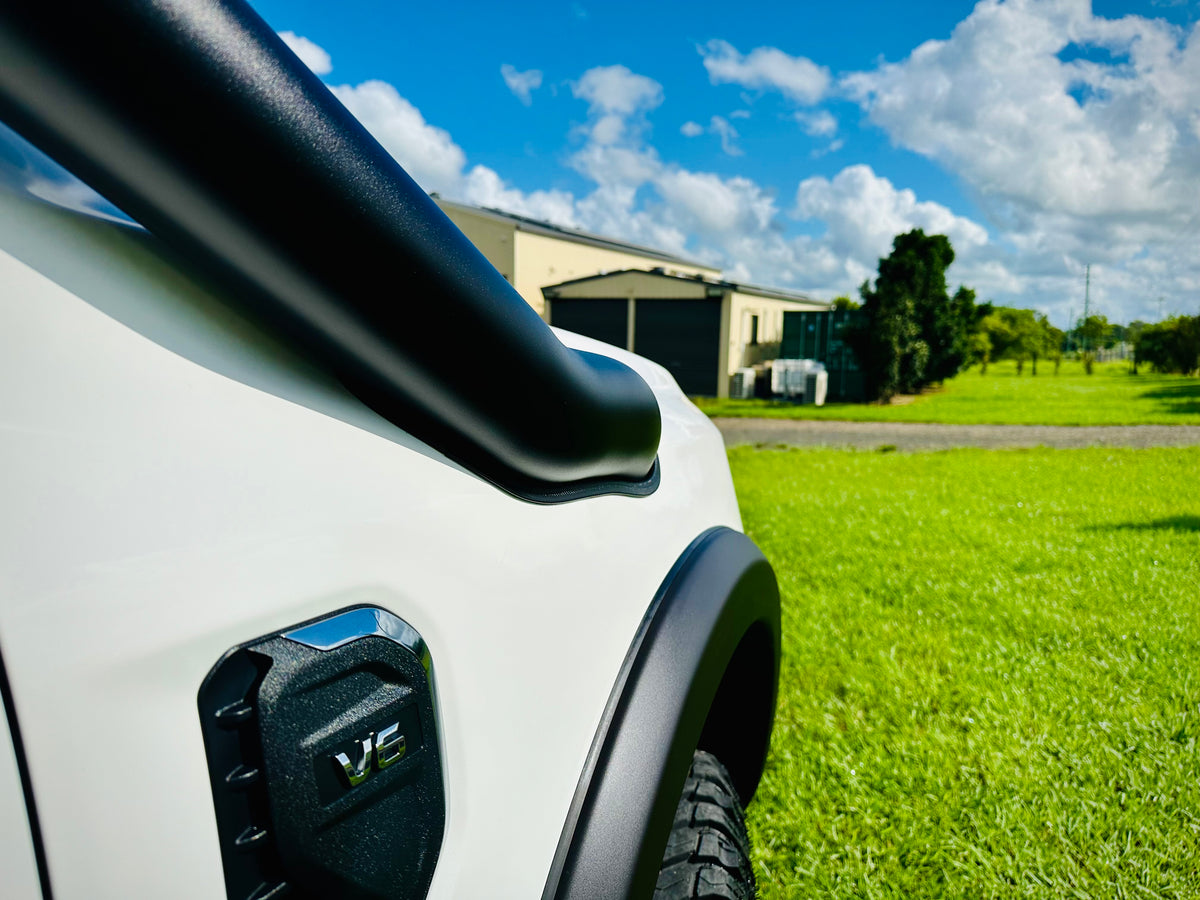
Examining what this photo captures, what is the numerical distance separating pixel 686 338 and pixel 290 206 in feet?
77.8

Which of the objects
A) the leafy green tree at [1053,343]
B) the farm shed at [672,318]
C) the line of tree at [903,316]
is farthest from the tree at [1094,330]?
the farm shed at [672,318]

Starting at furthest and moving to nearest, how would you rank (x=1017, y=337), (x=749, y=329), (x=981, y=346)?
(x=1017, y=337), (x=981, y=346), (x=749, y=329)

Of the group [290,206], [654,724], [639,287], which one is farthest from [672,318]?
[290,206]

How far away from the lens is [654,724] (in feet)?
3.18

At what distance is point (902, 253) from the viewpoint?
19422 mm

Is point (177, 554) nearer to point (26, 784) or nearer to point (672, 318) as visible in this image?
point (26, 784)

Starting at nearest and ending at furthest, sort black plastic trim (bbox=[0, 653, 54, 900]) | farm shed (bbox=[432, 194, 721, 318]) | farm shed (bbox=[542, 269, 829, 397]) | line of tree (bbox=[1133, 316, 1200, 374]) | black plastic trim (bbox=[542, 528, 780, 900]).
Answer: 1. black plastic trim (bbox=[0, 653, 54, 900])
2. black plastic trim (bbox=[542, 528, 780, 900])
3. farm shed (bbox=[432, 194, 721, 318])
4. farm shed (bbox=[542, 269, 829, 397])
5. line of tree (bbox=[1133, 316, 1200, 374])

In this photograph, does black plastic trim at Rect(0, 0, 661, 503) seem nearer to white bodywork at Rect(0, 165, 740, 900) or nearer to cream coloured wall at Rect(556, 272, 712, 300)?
white bodywork at Rect(0, 165, 740, 900)

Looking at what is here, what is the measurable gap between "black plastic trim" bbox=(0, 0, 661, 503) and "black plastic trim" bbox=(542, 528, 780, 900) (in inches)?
12.8


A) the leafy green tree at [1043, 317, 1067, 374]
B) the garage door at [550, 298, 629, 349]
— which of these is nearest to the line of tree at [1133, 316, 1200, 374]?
the leafy green tree at [1043, 317, 1067, 374]

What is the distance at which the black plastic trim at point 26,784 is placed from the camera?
0.45 meters

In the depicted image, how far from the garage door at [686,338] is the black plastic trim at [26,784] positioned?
2309cm

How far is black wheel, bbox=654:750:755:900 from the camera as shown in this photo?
4.14 ft

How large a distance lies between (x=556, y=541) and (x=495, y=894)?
375mm
